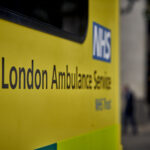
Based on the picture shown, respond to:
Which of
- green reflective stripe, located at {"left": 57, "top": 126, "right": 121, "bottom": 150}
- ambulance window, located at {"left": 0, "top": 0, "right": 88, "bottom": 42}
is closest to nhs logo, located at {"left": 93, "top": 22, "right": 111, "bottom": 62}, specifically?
ambulance window, located at {"left": 0, "top": 0, "right": 88, "bottom": 42}

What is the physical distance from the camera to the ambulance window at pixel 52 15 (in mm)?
2518

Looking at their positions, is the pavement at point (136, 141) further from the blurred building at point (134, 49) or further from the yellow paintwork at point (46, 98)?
the yellow paintwork at point (46, 98)

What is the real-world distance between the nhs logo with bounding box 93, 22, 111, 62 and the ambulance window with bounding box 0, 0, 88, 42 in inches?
8.9

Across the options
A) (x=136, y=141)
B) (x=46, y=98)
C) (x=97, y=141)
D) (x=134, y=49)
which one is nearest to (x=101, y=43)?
(x=97, y=141)

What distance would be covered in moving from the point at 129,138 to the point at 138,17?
9.38m

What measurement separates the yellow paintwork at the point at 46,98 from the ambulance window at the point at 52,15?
0.18 feet

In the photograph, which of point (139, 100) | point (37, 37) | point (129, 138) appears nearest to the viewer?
point (37, 37)

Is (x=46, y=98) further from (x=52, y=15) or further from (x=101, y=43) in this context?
(x=101, y=43)

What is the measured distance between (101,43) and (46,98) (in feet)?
4.20

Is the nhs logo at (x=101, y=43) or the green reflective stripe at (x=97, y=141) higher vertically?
the nhs logo at (x=101, y=43)

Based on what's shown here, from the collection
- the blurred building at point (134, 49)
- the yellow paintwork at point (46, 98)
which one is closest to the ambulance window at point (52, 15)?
the yellow paintwork at point (46, 98)

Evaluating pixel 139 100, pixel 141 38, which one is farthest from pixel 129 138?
pixel 141 38

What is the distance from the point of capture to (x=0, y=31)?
2361mm

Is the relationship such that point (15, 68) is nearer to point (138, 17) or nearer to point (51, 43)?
point (51, 43)
